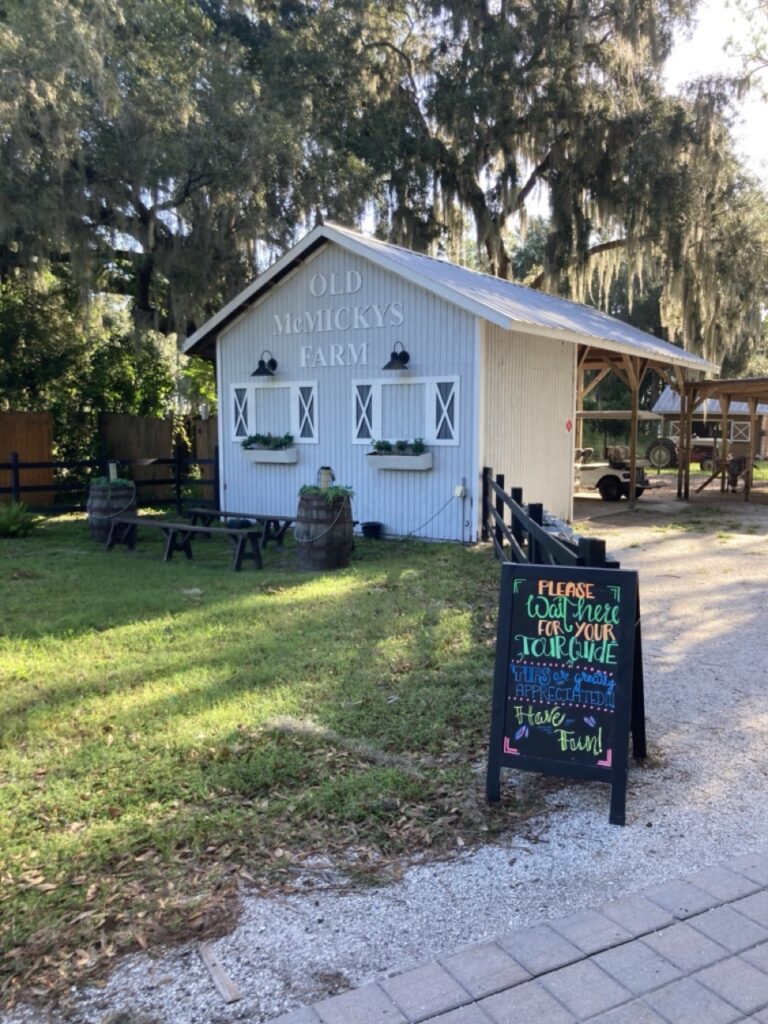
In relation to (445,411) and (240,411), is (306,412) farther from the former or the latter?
(445,411)

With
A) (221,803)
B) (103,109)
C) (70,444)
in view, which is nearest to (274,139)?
(103,109)

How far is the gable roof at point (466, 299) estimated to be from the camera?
984 cm

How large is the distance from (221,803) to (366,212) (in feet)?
56.9

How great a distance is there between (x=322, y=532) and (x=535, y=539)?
14.0 ft

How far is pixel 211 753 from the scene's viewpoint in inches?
153

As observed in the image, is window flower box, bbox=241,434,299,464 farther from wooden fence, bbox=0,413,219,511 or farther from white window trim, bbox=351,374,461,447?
wooden fence, bbox=0,413,219,511

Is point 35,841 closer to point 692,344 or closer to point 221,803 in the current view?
point 221,803

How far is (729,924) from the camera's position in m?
2.56

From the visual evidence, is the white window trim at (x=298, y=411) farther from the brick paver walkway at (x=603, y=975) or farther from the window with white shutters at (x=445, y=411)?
the brick paver walkway at (x=603, y=975)

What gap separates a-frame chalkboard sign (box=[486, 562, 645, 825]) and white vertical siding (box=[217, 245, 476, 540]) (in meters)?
7.05

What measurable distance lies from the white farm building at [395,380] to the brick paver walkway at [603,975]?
761 centimetres

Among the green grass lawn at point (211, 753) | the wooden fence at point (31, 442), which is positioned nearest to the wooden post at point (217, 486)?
the wooden fence at point (31, 442)

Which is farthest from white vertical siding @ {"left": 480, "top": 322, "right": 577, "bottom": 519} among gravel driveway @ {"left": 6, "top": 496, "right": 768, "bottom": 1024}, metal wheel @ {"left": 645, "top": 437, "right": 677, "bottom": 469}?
metal wheel @ {"left": 645, "top": 437, "right": 677, "bottom": 469}

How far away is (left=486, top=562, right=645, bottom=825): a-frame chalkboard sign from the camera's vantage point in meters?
3.22
